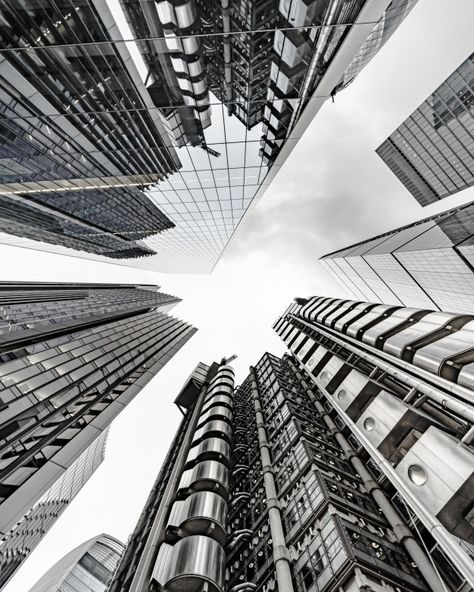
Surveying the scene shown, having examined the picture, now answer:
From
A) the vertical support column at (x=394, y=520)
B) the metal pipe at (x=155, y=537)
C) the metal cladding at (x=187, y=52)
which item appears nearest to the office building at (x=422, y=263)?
the vertical support column at (x=394, y=520)

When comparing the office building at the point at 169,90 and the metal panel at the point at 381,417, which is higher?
the office building at the point at 169,90

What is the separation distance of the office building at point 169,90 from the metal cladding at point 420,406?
12020 millimetres

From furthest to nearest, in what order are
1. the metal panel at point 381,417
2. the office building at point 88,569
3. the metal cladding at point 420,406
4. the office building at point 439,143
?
the office building at point 439,143 → the office building at point 88,569 → the metal panel at point 381,417 → the metal cladding at point 420,406

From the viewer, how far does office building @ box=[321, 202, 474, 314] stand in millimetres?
37500

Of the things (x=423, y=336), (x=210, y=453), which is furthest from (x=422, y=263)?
(x=210, y=453)

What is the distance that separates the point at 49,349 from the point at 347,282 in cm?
6214

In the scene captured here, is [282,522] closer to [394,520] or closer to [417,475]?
[394,520]

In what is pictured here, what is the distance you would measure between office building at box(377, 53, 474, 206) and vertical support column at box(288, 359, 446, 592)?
105001 millimetres

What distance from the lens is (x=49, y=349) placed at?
2816 cm

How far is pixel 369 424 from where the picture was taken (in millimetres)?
12742

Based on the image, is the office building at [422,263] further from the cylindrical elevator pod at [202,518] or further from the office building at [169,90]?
the cylindrical elevator pod at [202,518]

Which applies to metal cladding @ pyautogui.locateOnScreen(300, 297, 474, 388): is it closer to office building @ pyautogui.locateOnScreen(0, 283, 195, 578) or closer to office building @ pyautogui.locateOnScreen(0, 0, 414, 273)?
office building @ pyautogui.locateOnScreen(0, 0, 414, 273)

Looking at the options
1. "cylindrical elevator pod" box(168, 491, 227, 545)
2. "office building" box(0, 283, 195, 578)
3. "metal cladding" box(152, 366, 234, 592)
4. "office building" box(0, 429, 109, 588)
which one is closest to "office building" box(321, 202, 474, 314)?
"metal cladding" box(152, 366, 234, 592)

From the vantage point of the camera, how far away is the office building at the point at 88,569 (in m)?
79.2
